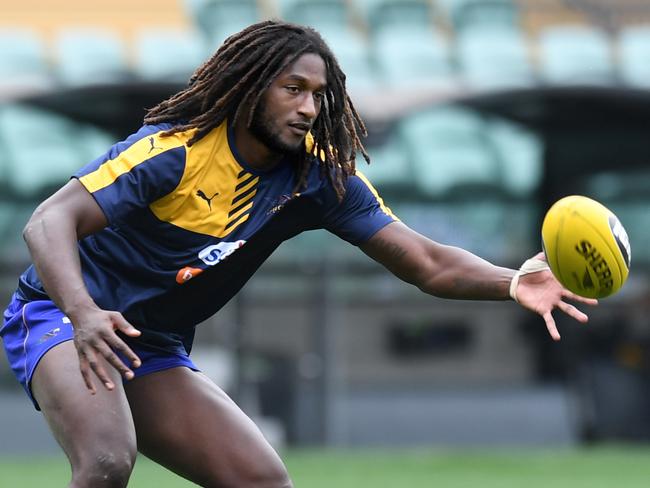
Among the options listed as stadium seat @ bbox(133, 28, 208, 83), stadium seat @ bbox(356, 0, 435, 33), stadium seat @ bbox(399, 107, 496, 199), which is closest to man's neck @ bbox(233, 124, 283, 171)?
stadium seat @ bbox(133, 28, 208, 83)

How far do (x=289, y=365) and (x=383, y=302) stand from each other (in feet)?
6.03

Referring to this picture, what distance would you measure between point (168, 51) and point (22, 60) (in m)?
1.77

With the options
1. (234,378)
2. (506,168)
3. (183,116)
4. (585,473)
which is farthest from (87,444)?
(506,168)

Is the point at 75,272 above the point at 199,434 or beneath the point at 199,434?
above

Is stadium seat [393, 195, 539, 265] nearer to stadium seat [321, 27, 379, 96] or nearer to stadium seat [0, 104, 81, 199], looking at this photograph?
stadium seat [321, 27, 379, 96]

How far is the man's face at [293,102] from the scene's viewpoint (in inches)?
210

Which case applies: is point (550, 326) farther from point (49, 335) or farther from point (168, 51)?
point (168, 51)

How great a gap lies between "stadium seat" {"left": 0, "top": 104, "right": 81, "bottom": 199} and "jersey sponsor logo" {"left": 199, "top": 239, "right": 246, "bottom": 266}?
11.1 m

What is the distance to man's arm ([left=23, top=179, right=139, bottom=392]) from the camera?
15.8 feet

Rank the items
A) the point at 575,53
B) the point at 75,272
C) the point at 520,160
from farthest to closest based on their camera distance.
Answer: the point at 575,53 → the point at 520,160 → the point at 75,272

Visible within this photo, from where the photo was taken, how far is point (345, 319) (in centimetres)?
1806

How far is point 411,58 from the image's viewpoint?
17.4 m

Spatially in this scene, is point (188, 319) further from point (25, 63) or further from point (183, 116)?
point (25, 63)

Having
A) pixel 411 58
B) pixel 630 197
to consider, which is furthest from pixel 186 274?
pixel 630 197
